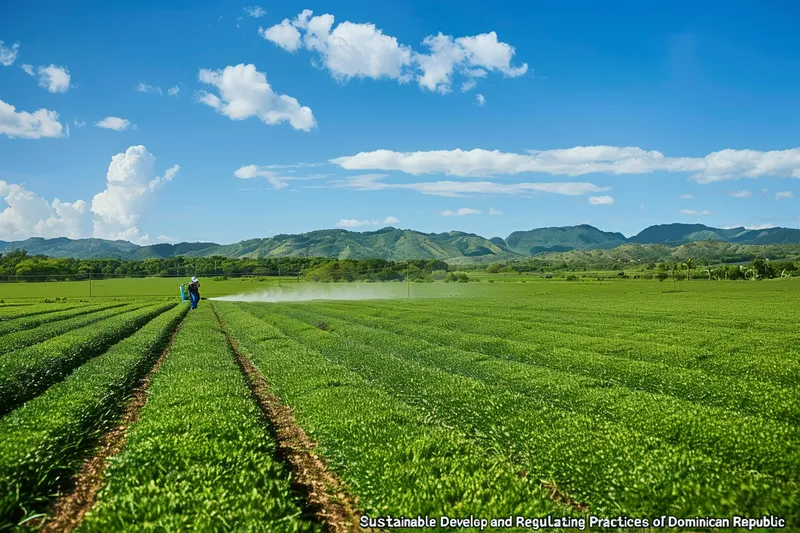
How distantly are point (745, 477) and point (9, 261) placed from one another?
196582 mm

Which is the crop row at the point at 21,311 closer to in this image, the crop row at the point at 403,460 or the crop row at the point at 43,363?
Answer: the crop row at the point at 43,363

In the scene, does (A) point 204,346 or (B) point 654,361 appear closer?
(B) point 654,361

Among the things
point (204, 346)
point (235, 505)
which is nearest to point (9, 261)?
point (204, 346)

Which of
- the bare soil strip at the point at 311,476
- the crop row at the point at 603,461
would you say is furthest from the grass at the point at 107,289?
the crop row at the point at 603,461

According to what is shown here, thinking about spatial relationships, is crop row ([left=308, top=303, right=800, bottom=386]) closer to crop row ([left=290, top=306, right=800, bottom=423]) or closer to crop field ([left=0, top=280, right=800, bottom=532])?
crop field ([left=0, top=280, right=800, bottom=532])

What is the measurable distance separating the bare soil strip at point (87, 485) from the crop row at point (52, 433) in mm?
276

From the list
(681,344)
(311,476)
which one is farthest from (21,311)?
(681,344)

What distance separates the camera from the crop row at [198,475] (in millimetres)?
7801

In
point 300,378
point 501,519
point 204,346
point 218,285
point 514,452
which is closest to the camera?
point 501,519

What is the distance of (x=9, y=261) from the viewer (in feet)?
511

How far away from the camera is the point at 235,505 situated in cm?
813

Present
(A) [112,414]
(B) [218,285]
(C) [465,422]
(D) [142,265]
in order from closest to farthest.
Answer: (C) [465,422]
(A) [112,414]
(B) [218,285]
(D) [142,265]

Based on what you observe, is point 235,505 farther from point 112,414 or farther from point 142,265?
point 142,265

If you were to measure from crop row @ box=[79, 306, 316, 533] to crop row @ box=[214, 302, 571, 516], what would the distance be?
1.43 m
